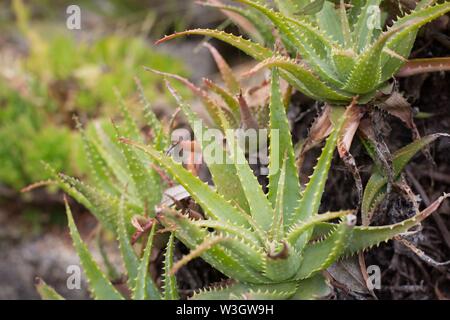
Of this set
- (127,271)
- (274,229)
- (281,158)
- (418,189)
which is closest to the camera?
(274,229)

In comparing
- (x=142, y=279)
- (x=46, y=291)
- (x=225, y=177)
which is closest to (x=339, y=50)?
(x=225, y=177)

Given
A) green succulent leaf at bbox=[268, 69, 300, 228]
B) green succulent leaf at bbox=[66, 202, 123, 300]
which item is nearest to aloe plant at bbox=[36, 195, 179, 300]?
green succulent leaf at bbox=[66, 202, 123, 300]

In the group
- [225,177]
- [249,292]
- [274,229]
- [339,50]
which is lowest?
[249,292]

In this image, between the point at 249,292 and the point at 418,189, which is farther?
the point at 418,189

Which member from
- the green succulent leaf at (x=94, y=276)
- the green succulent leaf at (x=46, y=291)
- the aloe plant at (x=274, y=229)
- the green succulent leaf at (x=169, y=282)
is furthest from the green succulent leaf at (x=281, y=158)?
the green succulent leaf at (x=46, y=291)

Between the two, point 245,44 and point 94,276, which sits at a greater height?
point 245,44

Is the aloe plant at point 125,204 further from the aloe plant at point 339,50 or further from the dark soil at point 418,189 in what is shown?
the aloe plant at point 339,50

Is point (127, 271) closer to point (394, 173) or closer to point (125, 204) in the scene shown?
point (125, 204)
